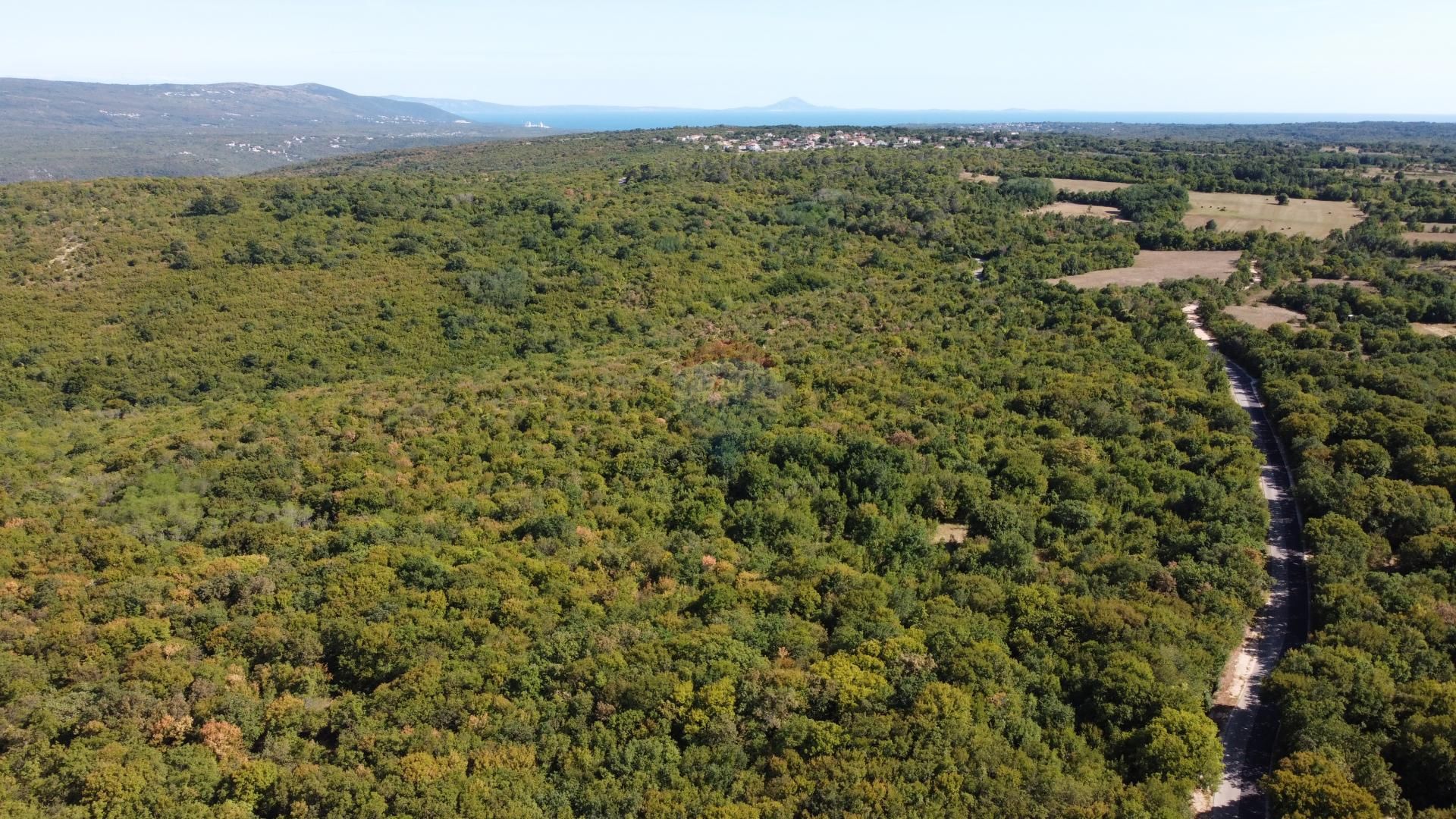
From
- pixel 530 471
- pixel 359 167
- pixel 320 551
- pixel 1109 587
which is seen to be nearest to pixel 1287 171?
pixel 1109 587

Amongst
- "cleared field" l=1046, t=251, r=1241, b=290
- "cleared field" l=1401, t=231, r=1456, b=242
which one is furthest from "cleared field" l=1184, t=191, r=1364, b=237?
"cleared field" l=1046, t=251, r=1241, b=290

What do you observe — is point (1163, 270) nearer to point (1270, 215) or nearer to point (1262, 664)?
point (1270, 215)

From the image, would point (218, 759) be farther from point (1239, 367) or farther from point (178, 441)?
point (1239, 367)

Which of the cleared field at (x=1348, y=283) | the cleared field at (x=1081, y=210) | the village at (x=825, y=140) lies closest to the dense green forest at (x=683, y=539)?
the cleared field at (x=1348, y=283)

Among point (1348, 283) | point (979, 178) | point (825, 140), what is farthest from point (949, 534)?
point (825, 140)

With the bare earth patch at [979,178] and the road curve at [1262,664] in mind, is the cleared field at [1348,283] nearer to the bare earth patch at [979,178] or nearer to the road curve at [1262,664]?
the road curve at [1262,664]

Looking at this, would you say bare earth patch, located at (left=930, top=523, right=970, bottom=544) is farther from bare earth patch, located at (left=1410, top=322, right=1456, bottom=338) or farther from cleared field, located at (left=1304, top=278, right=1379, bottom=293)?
cleared field, located at (left=1304, top=278, right=1379, bottom=293)
